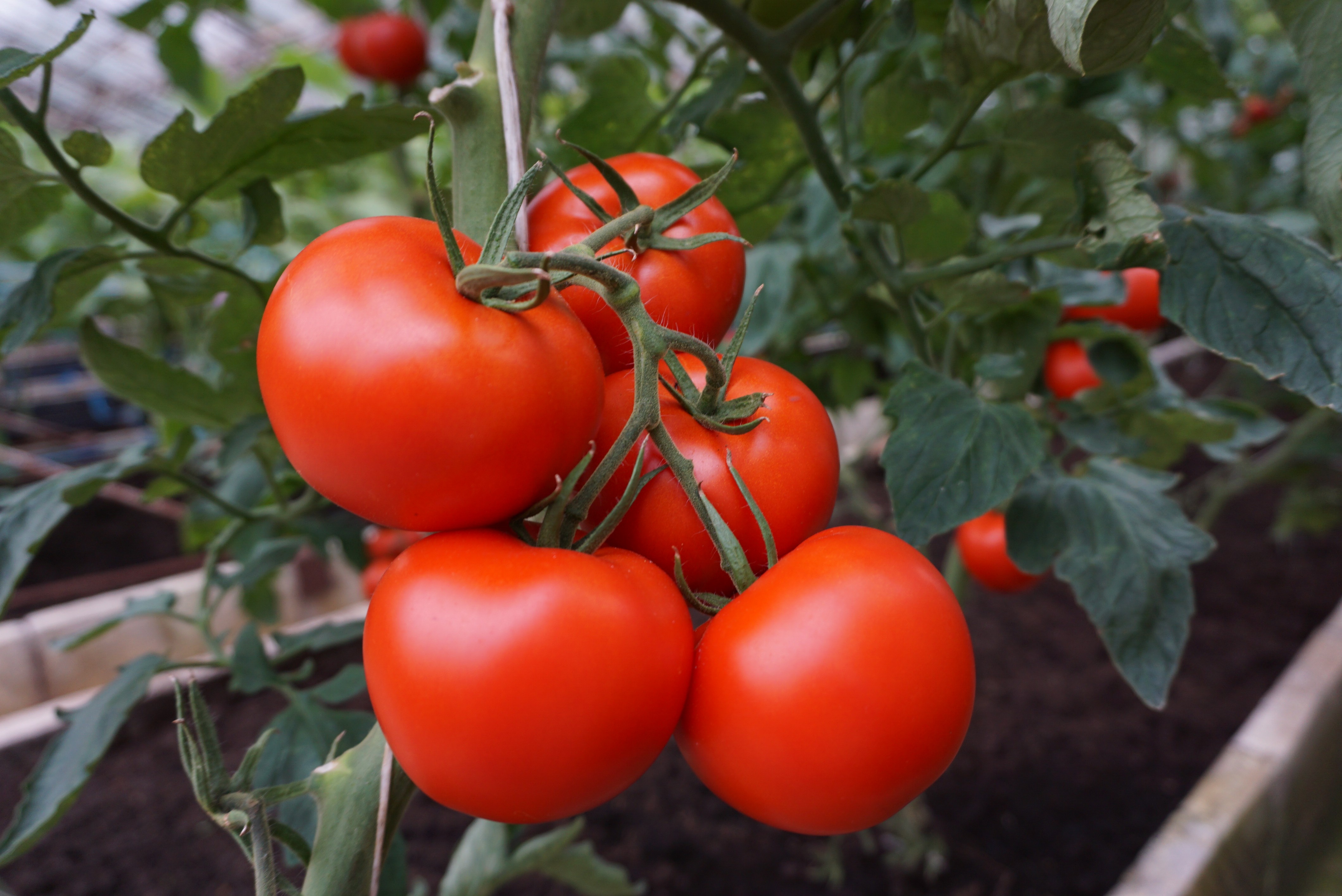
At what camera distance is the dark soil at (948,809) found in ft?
3.68

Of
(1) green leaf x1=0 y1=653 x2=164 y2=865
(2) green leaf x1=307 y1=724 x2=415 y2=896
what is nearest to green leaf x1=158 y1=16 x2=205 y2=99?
(1) green leaf x1=0 y1=653 x2=164 y2=865

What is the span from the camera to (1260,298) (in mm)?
410

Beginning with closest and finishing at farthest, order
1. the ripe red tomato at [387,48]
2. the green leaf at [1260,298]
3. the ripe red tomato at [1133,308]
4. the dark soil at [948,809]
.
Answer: the green leaf at [1260,298] → the ripe red tomato at [1133,308] → the dark soil at [948,809] → the ripe red tomato at [387,48]

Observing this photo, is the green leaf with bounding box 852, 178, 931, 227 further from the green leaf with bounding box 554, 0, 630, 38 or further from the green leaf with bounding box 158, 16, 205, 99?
the green leaf with bounding box 158, 16, 205, 99

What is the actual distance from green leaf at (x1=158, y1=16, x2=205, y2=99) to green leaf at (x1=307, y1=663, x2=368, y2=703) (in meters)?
0.71

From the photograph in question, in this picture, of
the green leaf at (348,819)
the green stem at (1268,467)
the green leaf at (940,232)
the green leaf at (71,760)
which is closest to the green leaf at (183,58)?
the green leaf at (71,760)

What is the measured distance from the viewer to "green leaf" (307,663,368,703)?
630 millimetres

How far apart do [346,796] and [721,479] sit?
182 mm

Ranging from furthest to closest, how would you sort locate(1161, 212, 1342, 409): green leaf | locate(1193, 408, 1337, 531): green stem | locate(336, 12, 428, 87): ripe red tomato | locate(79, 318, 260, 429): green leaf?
locate(1193, 408, 1337, 531): green stem → locate(336, 12, 428, 87): ripe red tomato → locate(79, 318, 260, 429): green leaf → locate(1161, 212, 1342, 409): green leaf

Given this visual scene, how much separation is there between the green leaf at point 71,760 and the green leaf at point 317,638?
0.11 m

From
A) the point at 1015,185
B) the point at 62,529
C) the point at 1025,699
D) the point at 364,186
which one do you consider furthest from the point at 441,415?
the point at 364,186

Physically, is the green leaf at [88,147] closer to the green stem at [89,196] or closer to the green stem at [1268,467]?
the green stem at [89,196]

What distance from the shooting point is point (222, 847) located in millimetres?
1151

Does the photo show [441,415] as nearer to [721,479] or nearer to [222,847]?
[721,479]
